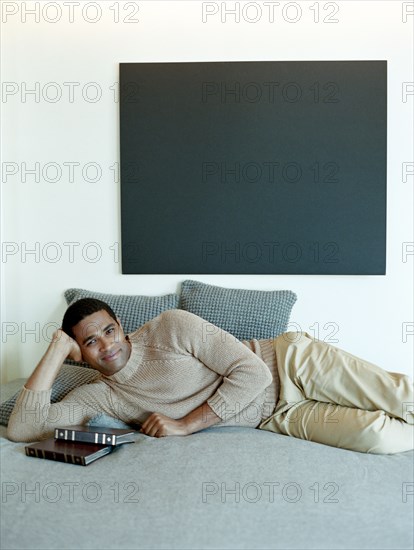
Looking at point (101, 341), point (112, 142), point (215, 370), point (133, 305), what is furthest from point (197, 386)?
point (112, 142)

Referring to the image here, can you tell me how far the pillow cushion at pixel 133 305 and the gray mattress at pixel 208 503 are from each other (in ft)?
3.52

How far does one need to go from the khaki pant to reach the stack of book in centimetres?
64

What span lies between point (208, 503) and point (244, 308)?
131 centimetres

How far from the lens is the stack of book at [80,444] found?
2.13m

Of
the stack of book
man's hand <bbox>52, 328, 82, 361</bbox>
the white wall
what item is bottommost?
Answer: the stack of book

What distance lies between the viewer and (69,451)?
215 centimetres

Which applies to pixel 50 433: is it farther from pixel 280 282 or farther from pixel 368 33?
pixel 368 33

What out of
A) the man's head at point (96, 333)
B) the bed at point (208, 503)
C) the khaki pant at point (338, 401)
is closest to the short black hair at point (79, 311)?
the man's head at point (96, 333)

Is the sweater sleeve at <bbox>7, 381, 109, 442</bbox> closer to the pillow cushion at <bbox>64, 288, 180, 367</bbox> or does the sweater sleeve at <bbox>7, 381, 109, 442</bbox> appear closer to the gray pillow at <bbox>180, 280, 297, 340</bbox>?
the pillow cushion at <bbox>64, 288, 180, 367</bbox>

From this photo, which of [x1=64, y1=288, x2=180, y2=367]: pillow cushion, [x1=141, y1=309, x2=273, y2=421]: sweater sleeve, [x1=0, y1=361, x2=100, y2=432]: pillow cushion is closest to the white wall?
[x1=64, y1=288, x2=180, y2=367]: pillow cushion

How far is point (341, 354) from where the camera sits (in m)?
2.53

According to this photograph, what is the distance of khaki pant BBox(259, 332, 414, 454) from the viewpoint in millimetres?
2295

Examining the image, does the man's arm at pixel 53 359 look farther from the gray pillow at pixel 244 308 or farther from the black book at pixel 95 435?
the gray pillow at pixel 244 308

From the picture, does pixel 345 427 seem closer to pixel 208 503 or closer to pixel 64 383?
pixel 208 503
